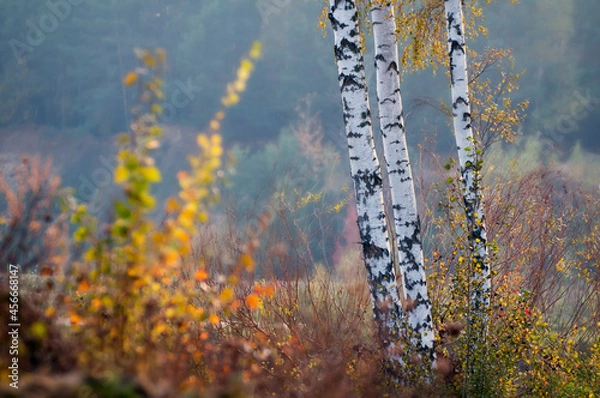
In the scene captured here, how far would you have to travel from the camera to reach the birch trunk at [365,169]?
16.4 feet

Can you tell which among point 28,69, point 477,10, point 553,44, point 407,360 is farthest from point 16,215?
point 28,69

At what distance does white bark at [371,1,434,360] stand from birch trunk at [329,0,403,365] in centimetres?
33

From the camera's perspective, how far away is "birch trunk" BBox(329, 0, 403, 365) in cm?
500

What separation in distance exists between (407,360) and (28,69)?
30005mm

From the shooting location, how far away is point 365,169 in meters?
5.05

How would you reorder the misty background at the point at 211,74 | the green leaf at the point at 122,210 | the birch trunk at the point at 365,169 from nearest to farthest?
the green leaf at the point at 122,210 → the birch trunk at the point at 365,169 → the misty background at the point at 211,74

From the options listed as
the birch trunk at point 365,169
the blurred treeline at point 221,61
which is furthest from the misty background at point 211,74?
the birch trunk at point 365,169

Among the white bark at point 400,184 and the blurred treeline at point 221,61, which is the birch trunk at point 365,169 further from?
the blurred treeline at point 221,61

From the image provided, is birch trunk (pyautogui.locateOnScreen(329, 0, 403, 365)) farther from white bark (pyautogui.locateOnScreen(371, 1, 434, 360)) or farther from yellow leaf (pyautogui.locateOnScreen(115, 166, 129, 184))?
yellow leaf (pyautogui.locateOnScreen(115, 166, 129, 184))

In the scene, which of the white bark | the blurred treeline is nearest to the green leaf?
the white bark

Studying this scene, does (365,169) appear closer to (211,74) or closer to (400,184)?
(400,184)

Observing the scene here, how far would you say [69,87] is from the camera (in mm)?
30188

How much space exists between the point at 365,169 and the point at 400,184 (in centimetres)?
56

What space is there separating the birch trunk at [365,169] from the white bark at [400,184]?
12.9 inches
